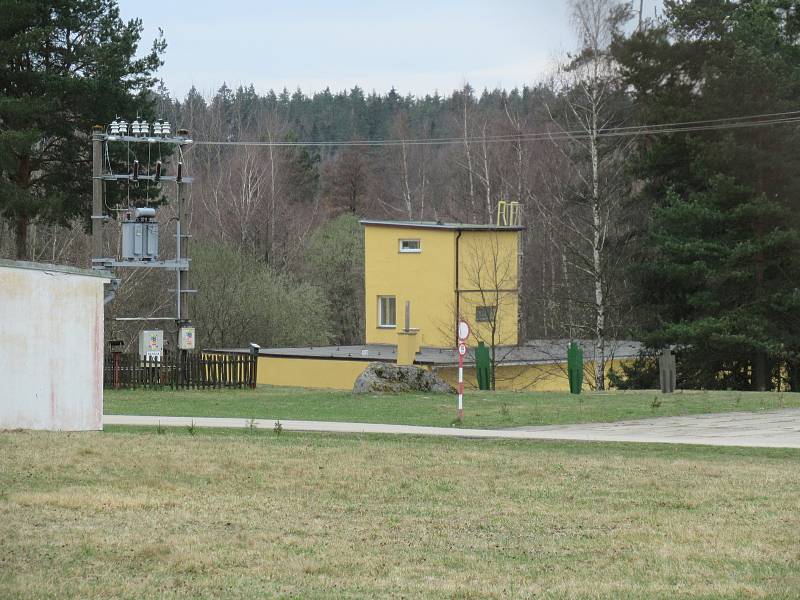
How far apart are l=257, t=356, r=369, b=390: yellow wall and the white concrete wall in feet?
81.5

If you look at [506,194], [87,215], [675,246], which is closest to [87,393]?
[87,215]

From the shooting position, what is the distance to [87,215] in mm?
43031

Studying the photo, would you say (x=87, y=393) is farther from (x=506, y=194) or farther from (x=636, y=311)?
(x=506, y=194)

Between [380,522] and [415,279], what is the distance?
40.7 meters

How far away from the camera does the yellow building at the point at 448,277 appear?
51031 millimetres

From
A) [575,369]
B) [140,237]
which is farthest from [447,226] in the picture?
[140,237]

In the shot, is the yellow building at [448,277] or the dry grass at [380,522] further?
the yellow building at [448,277]

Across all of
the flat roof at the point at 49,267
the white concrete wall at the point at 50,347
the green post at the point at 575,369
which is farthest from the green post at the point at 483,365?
the white concrete wall at the point at 50,347

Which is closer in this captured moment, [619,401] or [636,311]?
[619,401]

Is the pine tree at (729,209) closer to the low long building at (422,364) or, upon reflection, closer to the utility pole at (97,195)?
the low long building at (422,364)

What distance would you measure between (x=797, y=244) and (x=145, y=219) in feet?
71.0

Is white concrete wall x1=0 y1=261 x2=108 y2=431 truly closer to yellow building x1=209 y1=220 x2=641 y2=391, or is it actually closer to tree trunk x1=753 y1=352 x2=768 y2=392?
Answer: yellow building x1=209 y1=220 x2=641 y2=391

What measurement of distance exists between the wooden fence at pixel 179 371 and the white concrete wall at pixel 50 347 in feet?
52.9

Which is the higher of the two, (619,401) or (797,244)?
(797,244)
